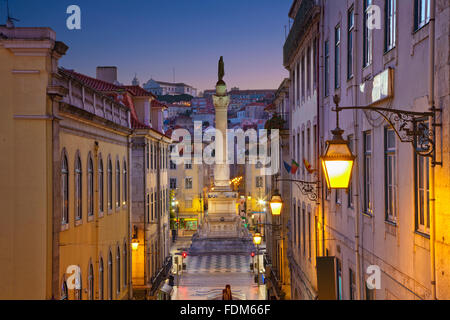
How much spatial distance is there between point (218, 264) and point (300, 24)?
3417cm

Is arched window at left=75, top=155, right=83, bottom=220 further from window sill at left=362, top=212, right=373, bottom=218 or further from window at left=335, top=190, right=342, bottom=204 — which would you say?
window sill at left=362, top=212, right=373, bottom=218

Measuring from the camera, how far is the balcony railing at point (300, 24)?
17.9 m

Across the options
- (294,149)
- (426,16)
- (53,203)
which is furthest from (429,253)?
(294,149)

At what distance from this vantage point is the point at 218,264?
168ft

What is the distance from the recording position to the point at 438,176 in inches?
266

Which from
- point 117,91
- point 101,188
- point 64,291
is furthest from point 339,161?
point 117,91

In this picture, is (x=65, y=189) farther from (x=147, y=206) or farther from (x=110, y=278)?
(x=147, y=206)

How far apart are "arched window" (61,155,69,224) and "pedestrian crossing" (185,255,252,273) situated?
3154cm

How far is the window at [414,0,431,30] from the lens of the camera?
7.45 metres

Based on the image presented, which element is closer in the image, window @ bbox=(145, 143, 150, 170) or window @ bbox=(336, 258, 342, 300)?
window @ bbox=(336, 258, 342, 300)

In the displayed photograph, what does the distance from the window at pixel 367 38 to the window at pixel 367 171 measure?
1.39 m

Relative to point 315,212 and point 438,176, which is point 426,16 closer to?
point 438,176

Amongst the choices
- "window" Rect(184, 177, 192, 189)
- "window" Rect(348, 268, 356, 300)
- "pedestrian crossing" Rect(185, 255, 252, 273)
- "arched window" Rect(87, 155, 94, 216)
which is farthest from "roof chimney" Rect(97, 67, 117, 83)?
"window" Rect(184, 177, 192, 189)
